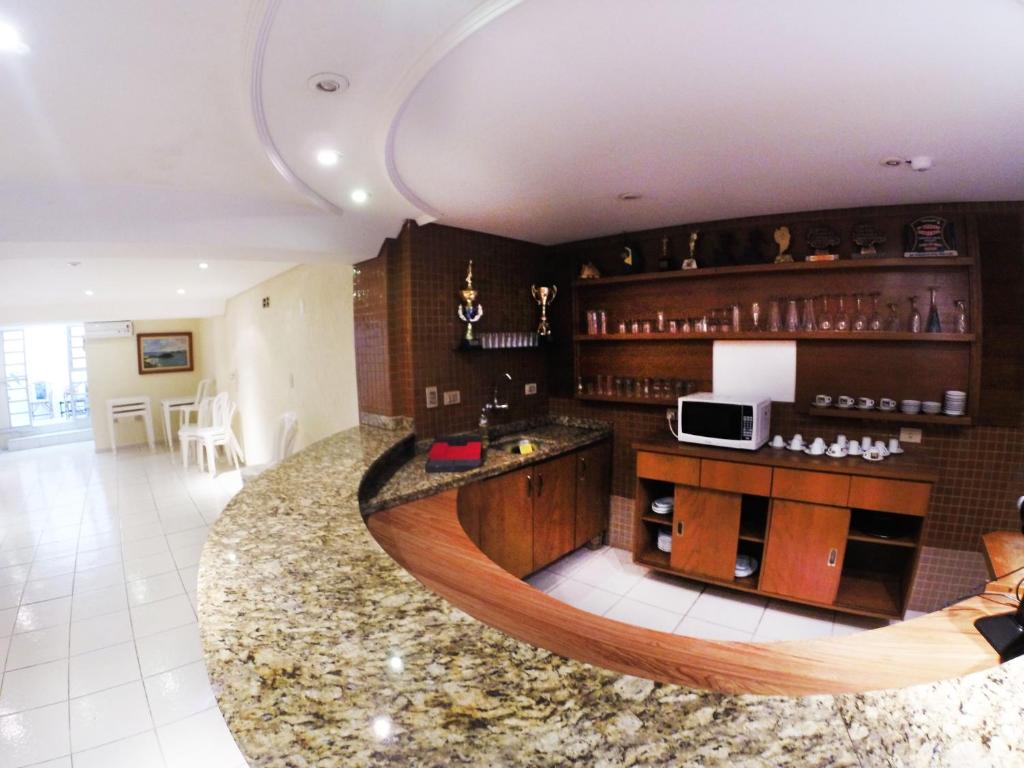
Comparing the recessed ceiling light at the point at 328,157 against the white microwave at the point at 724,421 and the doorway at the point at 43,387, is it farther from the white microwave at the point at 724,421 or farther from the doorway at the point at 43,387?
the doorway at the point at 43,387

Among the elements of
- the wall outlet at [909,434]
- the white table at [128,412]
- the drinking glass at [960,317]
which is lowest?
the white table at [128,412]

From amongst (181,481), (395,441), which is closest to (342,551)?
(395,441)

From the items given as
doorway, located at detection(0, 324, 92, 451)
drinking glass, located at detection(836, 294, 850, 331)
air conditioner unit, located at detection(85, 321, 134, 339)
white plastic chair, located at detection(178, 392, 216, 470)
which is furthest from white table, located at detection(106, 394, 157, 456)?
drinking glass, located at detection(836, 294, 850, 331)

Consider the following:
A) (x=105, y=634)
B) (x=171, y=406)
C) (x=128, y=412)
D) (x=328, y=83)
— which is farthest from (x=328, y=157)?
(x=128, y=412)

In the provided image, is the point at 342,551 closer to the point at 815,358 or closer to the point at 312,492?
the point at 312,492

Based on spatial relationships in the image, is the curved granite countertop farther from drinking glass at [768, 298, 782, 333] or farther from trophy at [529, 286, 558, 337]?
trophy at [529, 286, 558, 337]

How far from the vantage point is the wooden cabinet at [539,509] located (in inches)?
101

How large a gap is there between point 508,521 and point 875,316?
2.49 metres

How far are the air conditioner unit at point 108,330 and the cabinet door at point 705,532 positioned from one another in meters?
8.87

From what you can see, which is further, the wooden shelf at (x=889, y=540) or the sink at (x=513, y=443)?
the sink at (x=513, y=443)

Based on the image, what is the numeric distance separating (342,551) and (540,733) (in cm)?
87

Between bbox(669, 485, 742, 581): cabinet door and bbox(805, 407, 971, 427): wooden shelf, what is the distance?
73cm

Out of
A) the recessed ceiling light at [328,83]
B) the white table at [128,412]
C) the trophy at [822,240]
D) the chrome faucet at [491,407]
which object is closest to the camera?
the recessed ceiling light at [328,83]

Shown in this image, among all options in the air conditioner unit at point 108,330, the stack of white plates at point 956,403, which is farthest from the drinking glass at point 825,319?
the air conditioner unit at point 108,330
